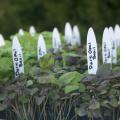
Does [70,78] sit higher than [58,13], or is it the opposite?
[58,13]

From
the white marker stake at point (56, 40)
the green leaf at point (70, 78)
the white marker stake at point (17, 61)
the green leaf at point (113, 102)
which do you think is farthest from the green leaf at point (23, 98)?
the white marker stake at point (56, 40)

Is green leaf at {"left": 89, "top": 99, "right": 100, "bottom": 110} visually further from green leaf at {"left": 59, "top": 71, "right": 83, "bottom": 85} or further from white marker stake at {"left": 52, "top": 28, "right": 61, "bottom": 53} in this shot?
white marker stake at {"left": 52, "top": 28, "right": 61, "bottom": 53}

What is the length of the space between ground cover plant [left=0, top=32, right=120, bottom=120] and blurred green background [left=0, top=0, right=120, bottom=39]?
4.67m

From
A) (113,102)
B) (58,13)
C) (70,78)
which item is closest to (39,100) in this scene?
(70,78)

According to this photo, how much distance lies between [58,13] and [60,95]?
5.12 meters

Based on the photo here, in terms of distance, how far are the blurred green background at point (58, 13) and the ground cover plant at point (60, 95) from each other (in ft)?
15.3

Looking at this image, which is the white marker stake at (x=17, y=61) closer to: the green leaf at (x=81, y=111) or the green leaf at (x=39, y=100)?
the green leaf at (x=39, y=100)

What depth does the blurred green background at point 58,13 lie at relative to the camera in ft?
25.3

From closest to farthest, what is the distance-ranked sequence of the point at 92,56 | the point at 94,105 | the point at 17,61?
the point at 94,105 < the point at 92,56 < the point at 17,61

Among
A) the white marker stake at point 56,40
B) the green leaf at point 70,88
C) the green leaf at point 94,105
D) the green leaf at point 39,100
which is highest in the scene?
the white marker stake at point 56,40

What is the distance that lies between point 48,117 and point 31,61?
63cm

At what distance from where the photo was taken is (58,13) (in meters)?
7.81

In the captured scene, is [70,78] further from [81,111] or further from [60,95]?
[81,111]

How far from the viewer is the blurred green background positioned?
771 cm
